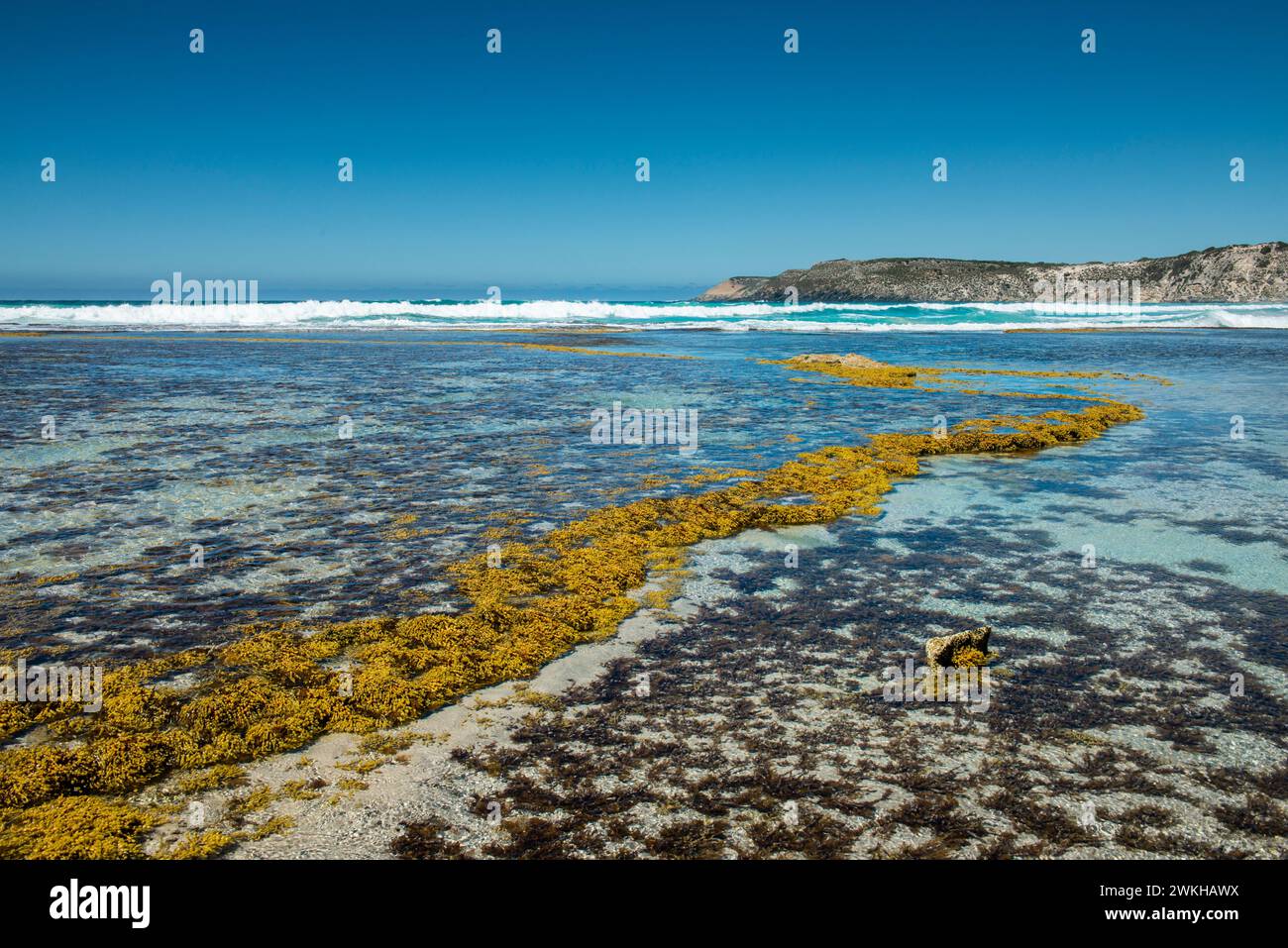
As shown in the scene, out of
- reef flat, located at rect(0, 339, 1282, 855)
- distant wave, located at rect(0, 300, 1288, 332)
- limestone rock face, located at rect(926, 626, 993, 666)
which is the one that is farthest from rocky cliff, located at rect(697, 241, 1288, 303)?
limestone rock face, located at rect(926, 626, 993, 666)

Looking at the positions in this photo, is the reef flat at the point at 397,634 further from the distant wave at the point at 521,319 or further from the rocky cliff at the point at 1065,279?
the rocky cliff at the point at 1065,279

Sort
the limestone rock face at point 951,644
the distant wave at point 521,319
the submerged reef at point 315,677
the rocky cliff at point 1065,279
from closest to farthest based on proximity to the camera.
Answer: the submerged reef at point 315,677
the limestone rock face at point 951,644
the distant wave at point 521,319
the rocky cliff at point 1065,279

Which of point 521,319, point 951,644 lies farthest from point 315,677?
point 521,319

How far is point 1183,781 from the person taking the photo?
330 centimetres

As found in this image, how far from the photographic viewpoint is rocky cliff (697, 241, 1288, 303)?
241 ft

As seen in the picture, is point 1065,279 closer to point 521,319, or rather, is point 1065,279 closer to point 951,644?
point 521,319

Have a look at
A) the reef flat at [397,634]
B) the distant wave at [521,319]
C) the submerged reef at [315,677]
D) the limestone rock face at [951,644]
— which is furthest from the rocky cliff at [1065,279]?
the limestone rock face at [951,644]

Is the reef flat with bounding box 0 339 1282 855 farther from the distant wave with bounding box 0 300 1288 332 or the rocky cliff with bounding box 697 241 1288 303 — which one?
the rocky cliff with bounding box 697 241 1288 303

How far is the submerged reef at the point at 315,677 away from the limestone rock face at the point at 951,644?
1837mm

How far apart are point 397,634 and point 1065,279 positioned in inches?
3643

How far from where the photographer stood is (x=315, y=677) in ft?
13.5

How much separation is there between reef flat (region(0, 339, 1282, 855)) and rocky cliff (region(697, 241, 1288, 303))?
76153mm

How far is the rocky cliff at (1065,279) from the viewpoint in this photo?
73.6m
